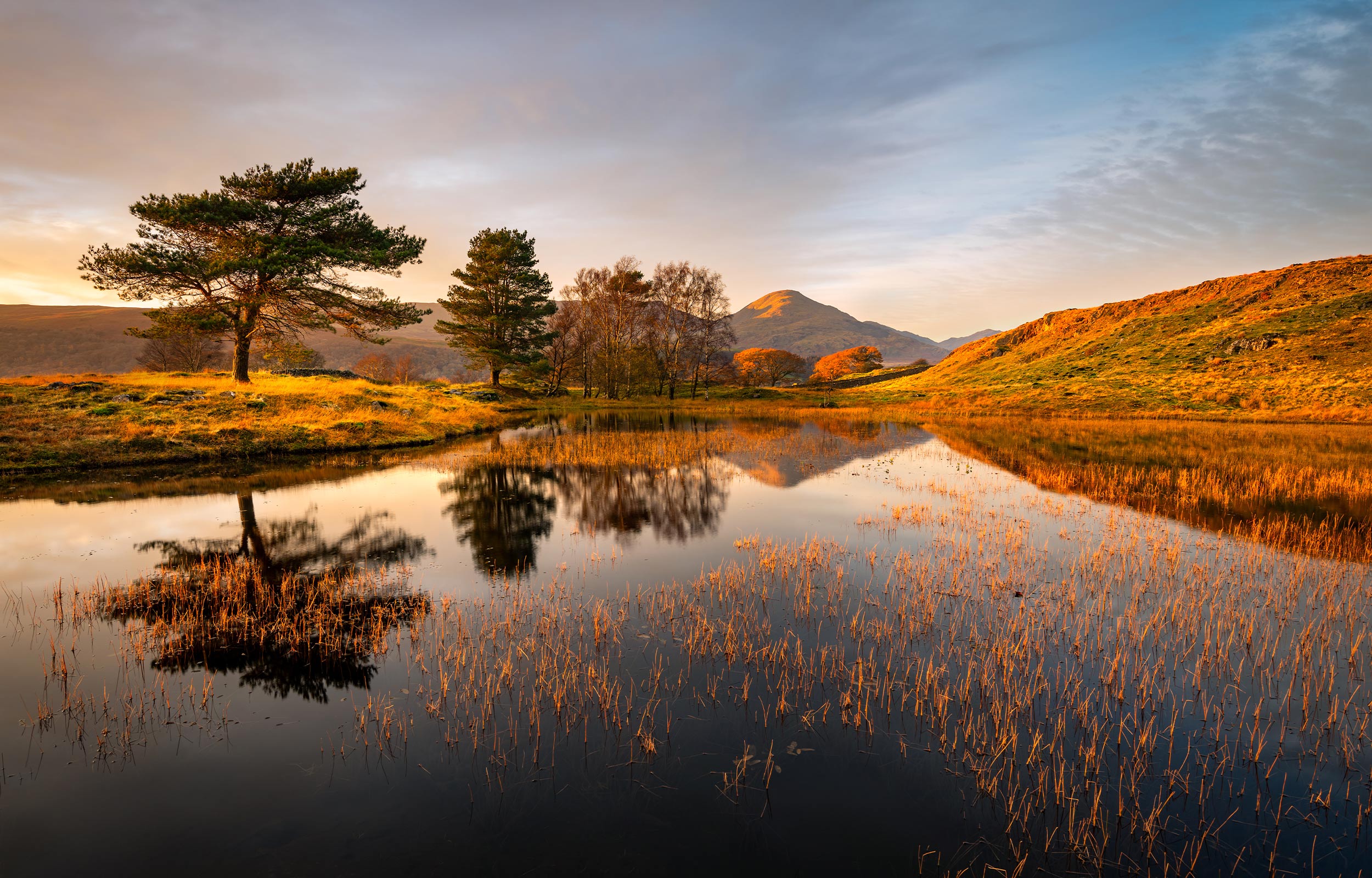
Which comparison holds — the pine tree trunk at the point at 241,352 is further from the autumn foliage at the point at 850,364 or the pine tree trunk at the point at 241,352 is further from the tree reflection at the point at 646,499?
the autumn foliage at the point at 850,364

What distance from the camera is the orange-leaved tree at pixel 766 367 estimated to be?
118438mm

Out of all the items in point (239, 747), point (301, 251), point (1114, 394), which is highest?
point (301, 251)

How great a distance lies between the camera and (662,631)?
384 inches

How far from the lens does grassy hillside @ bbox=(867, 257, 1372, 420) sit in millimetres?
57344

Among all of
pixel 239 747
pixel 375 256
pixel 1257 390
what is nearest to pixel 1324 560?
pixel 239 747

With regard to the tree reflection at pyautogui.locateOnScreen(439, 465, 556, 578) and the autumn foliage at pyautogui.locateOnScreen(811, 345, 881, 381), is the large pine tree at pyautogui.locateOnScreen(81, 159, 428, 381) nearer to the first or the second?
the tree reflection at pyautogui.locateOnScreen(439, 465, 556, 578)

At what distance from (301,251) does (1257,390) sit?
91.4 metres

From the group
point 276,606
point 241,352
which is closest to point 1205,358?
point 276,606

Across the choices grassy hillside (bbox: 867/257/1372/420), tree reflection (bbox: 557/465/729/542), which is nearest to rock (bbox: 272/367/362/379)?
tree reflection (bbox: 557/465/729/542)

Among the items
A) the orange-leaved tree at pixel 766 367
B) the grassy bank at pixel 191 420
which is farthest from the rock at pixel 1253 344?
the grassy bank at pixel 191 420

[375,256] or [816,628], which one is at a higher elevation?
[375,256]

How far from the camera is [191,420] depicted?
31328mm

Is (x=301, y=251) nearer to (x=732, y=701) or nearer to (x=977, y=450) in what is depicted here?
(x=732, y=701)

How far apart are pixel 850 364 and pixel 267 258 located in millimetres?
142449
